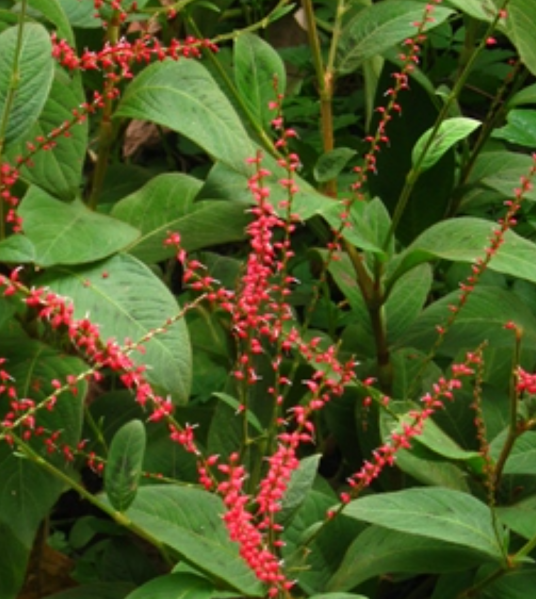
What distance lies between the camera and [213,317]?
2.17 metres

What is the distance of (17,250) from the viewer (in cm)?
159

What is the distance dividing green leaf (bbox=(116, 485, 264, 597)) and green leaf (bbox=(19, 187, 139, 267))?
1.00ft

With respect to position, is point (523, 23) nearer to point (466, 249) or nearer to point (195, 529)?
point (466, 249)

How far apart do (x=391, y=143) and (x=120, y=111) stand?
51cm

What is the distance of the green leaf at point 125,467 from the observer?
1466mm

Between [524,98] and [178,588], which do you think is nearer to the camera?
[178,588]

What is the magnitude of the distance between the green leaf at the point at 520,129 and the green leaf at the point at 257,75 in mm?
320

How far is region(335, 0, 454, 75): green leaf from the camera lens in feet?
6.59

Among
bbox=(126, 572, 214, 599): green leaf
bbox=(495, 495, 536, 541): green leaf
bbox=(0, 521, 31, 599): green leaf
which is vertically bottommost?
bbox=(0, 521, 31, 599): green leaf

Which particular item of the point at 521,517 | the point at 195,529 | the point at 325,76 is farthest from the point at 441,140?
the point at 195,529

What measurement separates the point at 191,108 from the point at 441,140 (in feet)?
1.03

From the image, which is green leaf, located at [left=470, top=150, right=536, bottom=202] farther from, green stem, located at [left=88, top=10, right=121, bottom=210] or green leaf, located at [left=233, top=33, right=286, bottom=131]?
green stem, located at [left=88, top=10, right=121, bottom=210]

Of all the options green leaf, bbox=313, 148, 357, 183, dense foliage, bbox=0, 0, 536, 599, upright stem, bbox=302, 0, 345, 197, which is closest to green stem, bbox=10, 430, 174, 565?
dense foliage, bbox=0, 0, 536, 599

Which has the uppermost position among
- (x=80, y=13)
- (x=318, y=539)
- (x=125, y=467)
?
(x=80, y=13)
